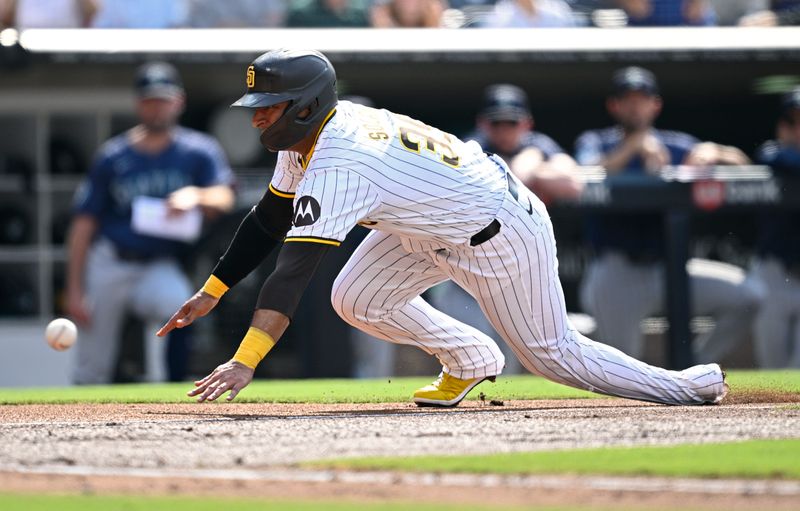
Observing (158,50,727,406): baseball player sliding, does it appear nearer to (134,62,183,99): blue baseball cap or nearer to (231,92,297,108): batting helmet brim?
(231,92,297,108): batting helmet brim

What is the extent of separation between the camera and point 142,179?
9.29 meters

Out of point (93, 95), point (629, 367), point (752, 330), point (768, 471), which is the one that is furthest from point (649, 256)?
point (768, 471)

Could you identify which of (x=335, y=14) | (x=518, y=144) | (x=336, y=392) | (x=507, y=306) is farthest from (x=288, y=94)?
(x=335, y=14)

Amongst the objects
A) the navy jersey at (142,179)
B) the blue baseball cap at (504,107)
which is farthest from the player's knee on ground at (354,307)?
the navy jersey at (142,179)

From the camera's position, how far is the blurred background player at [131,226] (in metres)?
9.29

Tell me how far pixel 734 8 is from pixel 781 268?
2.85 meters

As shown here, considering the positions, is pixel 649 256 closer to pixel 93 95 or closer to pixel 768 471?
pixel 93 95

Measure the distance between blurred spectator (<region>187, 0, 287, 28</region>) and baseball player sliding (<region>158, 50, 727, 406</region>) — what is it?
572 centimetres

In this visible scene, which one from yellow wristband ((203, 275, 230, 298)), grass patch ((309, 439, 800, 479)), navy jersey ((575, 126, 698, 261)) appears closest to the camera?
grass patch ((309, 439, 800, 479))

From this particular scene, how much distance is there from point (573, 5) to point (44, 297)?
4905 millimetres

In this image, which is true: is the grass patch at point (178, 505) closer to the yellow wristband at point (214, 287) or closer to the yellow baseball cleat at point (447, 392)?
the yellow wristband at point (214, 287)

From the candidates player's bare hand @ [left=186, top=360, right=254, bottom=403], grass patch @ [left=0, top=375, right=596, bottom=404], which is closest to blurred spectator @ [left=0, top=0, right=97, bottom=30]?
grass patch @ [left=0, top=375, right=596, bottom=404]

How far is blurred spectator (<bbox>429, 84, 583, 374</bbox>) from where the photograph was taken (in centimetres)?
892

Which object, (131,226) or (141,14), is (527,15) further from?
(131,226)
